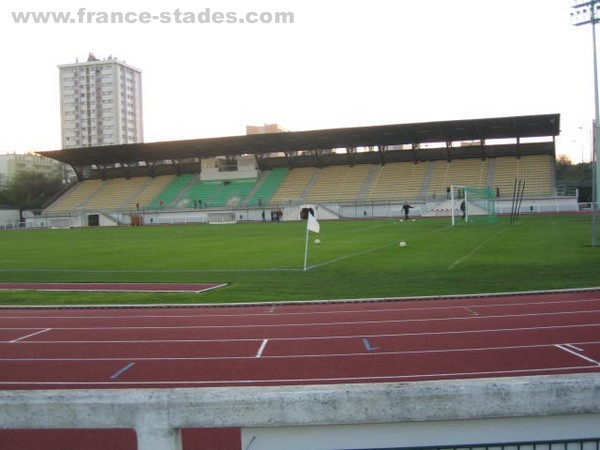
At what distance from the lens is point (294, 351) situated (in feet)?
27.8

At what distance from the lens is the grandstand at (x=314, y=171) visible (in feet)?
195

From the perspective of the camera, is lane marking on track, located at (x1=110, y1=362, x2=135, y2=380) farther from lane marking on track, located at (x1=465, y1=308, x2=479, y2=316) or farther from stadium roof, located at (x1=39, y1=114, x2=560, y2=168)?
stadium roof, located at (x1=39, y1=114, x2=560, y2=168)

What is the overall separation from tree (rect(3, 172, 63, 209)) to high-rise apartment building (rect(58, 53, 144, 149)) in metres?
43.4

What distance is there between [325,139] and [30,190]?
54.7m

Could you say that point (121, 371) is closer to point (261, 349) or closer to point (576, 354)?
point (261, 349)

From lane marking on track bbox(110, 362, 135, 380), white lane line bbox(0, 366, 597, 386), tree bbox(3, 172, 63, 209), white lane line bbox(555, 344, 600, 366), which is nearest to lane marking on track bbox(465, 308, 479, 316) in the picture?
white lane line bbox(555, 344, 600, 366)

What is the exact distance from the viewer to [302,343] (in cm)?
897

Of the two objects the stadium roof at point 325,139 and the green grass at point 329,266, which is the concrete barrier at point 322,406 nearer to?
the green grass at point 329,266

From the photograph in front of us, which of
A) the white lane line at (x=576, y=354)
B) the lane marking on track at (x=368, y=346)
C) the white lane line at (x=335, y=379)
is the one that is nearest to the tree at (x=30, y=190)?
the lane marking on track at (x=368, y=346)

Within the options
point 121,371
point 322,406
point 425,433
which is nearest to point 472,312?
point 121,371

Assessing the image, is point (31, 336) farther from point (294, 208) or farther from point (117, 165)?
point (117, 165)

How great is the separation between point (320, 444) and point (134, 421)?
86cm

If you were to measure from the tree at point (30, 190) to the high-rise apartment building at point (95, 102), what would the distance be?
43.4 meters

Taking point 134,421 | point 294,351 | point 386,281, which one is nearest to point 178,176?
point 386,281
